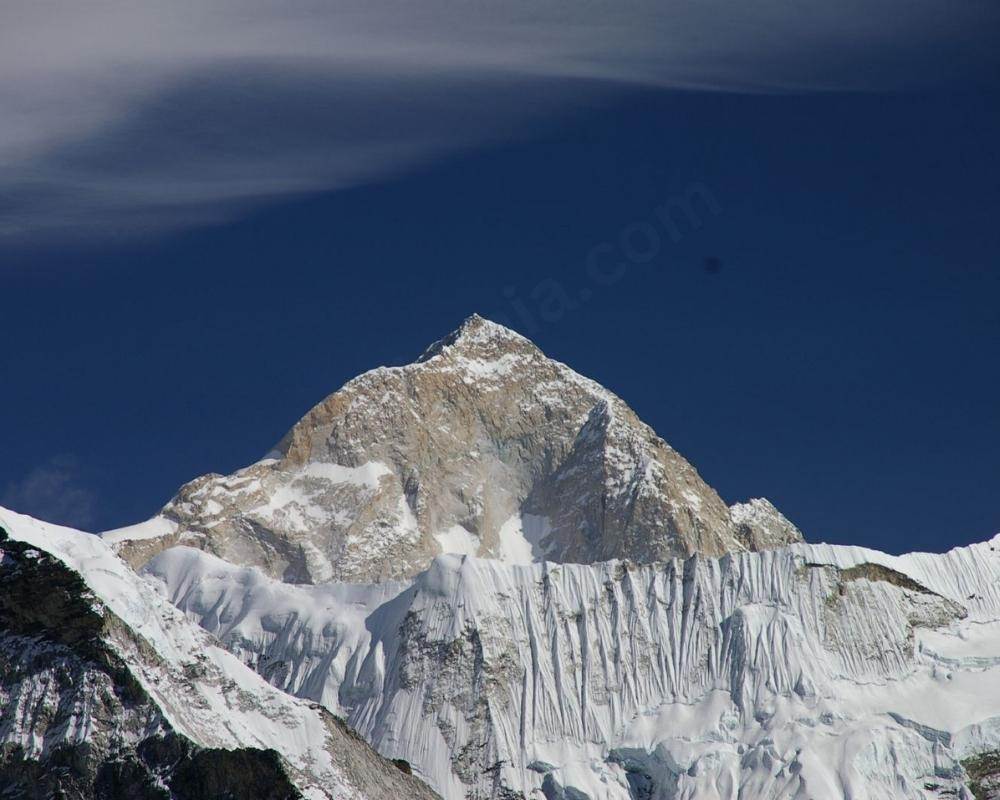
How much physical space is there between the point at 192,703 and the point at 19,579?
1478cm

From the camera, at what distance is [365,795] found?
18550 centimetres

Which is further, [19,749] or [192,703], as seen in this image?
[192,703]

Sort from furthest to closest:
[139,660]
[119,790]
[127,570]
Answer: [127,570], [139,660], [119,790]

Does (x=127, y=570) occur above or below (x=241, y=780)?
above

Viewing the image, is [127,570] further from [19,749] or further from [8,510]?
[19,749]

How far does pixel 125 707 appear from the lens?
176 metres

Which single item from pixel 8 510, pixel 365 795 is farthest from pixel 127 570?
pixel 365 795

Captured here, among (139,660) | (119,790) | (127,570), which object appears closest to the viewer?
(119,790)

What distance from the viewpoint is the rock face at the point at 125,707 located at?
172 metres

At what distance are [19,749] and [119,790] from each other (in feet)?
23.5

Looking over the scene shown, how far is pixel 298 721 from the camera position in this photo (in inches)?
7549

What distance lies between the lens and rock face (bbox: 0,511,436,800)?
171875 millimetres

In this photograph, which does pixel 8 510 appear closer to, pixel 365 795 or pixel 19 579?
pixel 19 579

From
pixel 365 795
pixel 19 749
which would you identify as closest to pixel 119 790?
pixel 19 749
